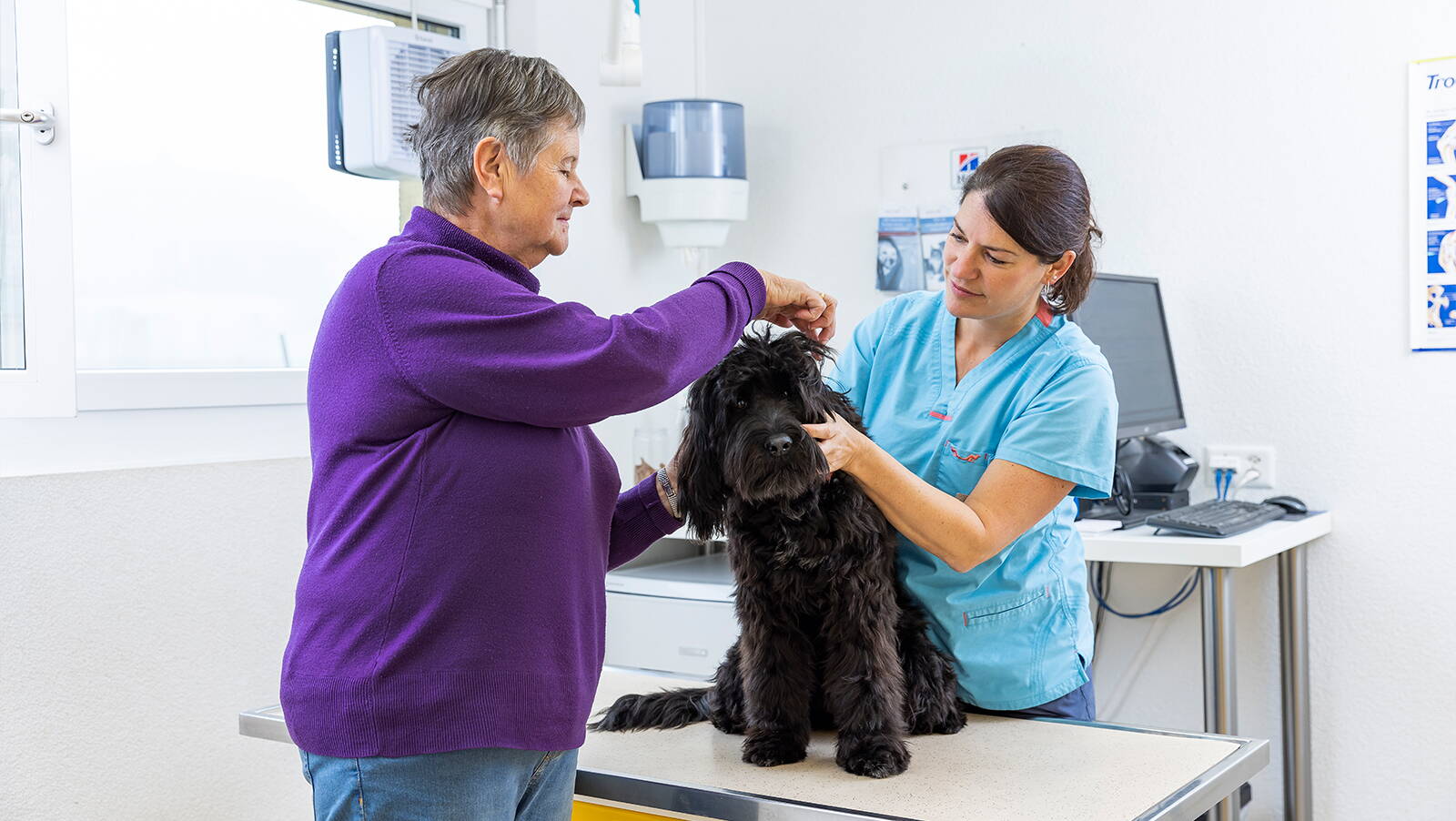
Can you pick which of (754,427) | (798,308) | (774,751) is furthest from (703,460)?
(774,751)

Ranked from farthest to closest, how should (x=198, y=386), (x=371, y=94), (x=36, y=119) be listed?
1. (x=371, y=94)
2. (x=198, y=386)
3. (x=36, y=119)

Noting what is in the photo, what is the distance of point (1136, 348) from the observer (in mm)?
2881

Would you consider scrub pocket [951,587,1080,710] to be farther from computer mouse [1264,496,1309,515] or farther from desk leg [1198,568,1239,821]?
computer mouse [1264,496,1309,515]

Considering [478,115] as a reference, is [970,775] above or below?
below

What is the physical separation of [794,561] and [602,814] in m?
0.40

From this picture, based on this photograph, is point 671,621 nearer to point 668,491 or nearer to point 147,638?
point 147,638

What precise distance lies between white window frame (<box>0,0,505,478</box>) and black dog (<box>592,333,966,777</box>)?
116 centimetres

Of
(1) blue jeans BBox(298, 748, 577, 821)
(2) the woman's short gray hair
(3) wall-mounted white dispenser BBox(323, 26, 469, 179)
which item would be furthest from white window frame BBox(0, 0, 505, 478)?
(1) blue jeans BBox(298, 748, 577, 821)

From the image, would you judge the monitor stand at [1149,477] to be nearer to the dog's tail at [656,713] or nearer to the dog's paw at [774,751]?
the dog's tail at [656,713]

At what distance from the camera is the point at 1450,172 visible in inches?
108

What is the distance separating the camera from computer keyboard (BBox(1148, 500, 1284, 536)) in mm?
2520

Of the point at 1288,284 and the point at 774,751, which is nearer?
the point at 774,751

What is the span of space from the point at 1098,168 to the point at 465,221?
2.32 meters

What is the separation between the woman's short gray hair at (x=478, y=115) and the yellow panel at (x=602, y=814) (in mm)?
718
